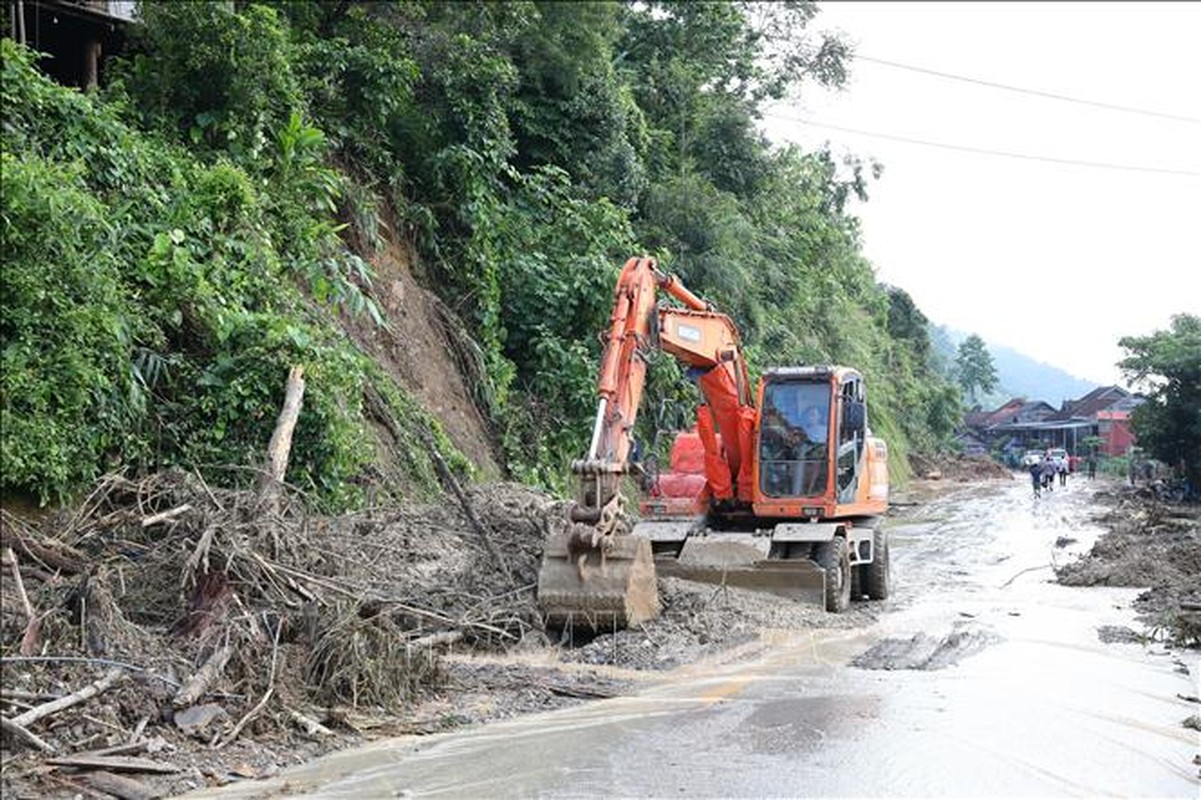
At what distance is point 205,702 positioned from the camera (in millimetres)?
7156

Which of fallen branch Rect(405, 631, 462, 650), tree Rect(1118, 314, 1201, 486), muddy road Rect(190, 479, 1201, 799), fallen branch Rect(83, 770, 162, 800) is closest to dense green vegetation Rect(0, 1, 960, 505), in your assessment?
fallen branch Rect(405, 631, 462, 650)

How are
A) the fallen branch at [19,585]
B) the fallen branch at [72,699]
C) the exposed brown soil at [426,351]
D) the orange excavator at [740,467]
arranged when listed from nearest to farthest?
the fallen branch at [72,699], the fallen branch at [19,585], the orange excavator at [740,467], the exposed brown soil at [426,351]

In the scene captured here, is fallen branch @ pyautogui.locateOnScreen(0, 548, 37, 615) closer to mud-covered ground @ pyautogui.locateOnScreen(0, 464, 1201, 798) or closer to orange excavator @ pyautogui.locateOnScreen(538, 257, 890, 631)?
mud-covered ground @ pyautogui.locateOnScreen(0, 464, 1201, 798)

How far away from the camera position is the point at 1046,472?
41.1m

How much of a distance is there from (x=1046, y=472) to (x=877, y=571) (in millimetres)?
28846

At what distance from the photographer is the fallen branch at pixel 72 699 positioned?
20.6 ft

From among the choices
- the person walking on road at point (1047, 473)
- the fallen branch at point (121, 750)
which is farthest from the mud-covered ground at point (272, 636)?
the person walking on road at point (1047, 473)

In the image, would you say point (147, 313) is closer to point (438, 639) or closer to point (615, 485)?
point (438, 639)

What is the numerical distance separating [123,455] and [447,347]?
26.8ft

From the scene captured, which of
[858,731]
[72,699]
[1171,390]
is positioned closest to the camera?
[72,699]

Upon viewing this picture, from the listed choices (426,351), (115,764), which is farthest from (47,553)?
(426,351)

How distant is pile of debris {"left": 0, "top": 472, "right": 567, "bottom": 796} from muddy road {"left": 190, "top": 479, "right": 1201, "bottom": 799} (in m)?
0.62

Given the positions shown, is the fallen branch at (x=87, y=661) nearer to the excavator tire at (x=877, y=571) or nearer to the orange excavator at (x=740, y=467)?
the orange excavator at (x=740, y=467)

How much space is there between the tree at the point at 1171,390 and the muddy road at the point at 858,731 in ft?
78.3
